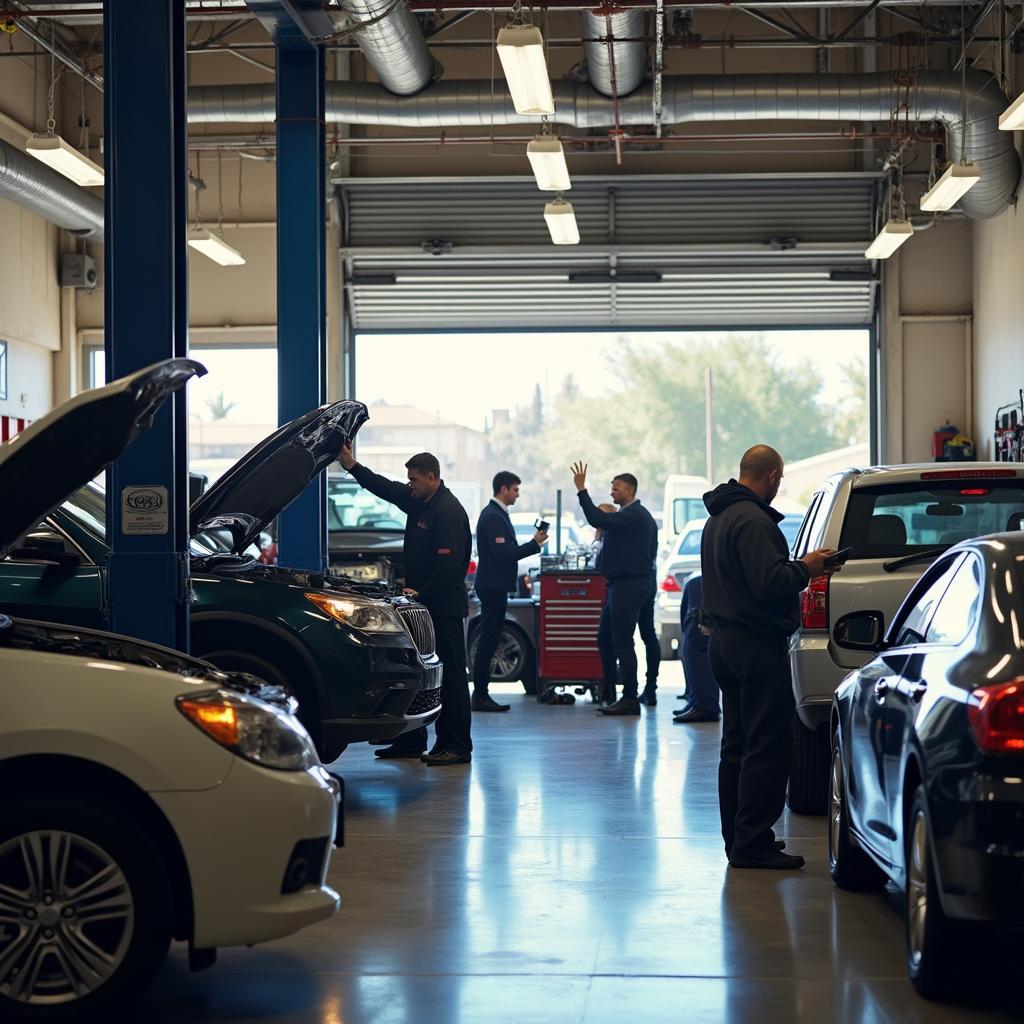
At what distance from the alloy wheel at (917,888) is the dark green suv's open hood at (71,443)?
2.45 metres

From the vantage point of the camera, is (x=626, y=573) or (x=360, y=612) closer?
(x=360, y=612)

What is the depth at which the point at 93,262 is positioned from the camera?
65.1ft

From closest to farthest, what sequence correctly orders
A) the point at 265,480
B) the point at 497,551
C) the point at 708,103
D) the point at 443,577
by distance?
the point at 265,480 → the point at 443,577 → the point at 497,551 → the point at 708,103

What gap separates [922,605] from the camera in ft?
17.5

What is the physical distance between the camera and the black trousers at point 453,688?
9438 mm

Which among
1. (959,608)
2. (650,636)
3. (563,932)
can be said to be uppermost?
(959,608)

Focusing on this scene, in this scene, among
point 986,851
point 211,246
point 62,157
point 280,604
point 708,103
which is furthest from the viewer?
point 211,246

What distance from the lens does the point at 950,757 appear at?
405 cm

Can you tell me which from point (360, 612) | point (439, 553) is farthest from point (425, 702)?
point (439, 553)

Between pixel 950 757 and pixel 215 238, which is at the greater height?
pixel 215 238

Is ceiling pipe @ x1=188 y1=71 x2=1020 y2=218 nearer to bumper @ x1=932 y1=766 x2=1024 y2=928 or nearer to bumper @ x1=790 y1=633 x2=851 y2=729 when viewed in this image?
bumper @ x1=790 y1=633 x2=851 y2=729

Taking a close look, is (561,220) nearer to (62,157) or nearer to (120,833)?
(62,157)

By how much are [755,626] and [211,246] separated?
12026 millimetres

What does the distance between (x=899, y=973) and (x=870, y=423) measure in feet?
50.8
